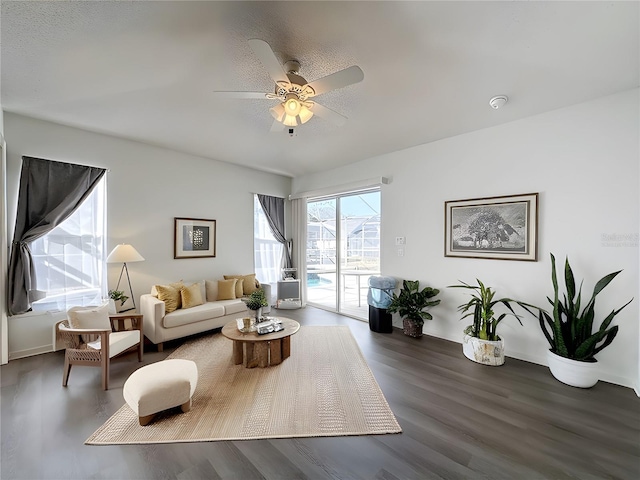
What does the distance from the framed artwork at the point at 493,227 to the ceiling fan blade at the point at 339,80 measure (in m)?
2.40

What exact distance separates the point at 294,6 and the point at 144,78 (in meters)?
1.53

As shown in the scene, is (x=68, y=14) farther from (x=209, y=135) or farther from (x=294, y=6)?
(x=209, y=135)

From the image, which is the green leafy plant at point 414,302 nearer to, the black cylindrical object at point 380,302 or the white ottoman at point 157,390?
the black cylindrical object at point 380,302

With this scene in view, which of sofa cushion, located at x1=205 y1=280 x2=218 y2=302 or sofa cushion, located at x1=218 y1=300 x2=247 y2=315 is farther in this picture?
sofa cushion, located at x1=205 y1=280 x2=218 y2=302

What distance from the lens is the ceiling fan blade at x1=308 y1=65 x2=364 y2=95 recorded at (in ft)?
5.43

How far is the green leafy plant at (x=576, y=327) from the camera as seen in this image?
227 cm

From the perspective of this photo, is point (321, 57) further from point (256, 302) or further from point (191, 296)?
point (191, 296)

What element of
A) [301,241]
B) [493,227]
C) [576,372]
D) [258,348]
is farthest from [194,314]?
[576,372]

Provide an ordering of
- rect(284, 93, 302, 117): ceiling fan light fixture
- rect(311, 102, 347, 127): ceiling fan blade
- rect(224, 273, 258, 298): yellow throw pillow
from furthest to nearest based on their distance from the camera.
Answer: rect(224, 273, 258, 298): yellow throw pillow
rect(311, 102, 347, 127): ceiling fan blade
rect(284, 93, 302, 117): ceiling fan light fixture

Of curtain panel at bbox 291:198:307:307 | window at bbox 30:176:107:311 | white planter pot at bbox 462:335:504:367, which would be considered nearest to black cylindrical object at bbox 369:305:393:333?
white planter pot at bbox 462:335:504:367

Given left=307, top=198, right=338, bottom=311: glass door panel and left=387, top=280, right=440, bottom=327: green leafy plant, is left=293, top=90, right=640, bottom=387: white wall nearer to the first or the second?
left=387, top=280, right=440, bottom=327: green leafy plant

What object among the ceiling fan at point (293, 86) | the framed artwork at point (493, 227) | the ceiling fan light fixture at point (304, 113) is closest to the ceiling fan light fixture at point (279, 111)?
the ceiling fan at point (293, 86)

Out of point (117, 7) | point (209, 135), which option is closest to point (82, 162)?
point (209, 135)

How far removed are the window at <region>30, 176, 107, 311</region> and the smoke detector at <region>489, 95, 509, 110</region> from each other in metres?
4.83
